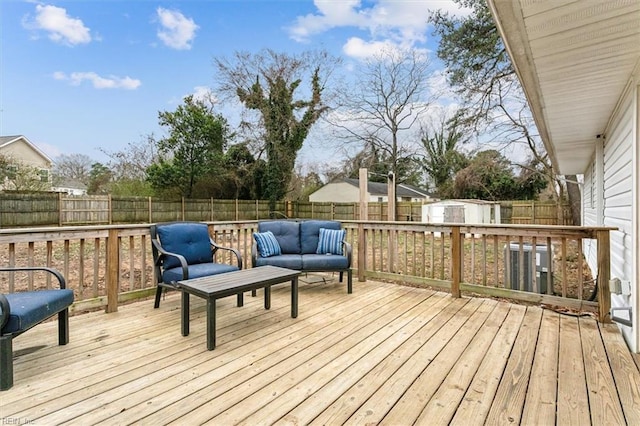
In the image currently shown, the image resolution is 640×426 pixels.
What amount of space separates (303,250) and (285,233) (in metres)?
0.34

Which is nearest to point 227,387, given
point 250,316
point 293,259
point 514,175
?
point 250,316

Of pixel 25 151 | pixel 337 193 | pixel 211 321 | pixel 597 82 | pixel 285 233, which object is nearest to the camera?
pixel 211 321

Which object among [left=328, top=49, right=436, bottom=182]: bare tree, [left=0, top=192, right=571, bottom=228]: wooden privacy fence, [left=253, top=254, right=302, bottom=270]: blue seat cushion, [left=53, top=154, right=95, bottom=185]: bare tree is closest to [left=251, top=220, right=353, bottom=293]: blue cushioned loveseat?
[left=253, top=254, right=302, bottom=270]: blue seat cushion

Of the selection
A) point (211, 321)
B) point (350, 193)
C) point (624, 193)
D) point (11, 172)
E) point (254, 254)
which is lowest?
point (211, 321)

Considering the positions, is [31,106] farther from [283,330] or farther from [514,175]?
[514,175]

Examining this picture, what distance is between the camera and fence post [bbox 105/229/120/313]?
10.6ft

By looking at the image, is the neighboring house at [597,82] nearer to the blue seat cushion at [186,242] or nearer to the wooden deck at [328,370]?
the wooden deck at [328,370]

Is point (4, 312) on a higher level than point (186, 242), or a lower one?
lower

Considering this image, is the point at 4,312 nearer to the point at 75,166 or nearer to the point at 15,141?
the point at 15,141

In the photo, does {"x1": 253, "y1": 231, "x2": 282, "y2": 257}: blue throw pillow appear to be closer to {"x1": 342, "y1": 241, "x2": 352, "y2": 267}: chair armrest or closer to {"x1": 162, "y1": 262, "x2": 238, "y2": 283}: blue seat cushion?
{"x1": 162, "y1": 262, "x2": 238, "y2": 283}: blue seat cushion

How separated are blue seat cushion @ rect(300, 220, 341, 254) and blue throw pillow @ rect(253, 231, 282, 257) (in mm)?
406

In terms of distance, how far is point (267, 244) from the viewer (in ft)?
13.3

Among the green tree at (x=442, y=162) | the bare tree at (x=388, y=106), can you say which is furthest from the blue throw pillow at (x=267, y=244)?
the green tree at (x=442, y=162)

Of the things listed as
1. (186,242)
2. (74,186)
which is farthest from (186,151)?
(186,242)
